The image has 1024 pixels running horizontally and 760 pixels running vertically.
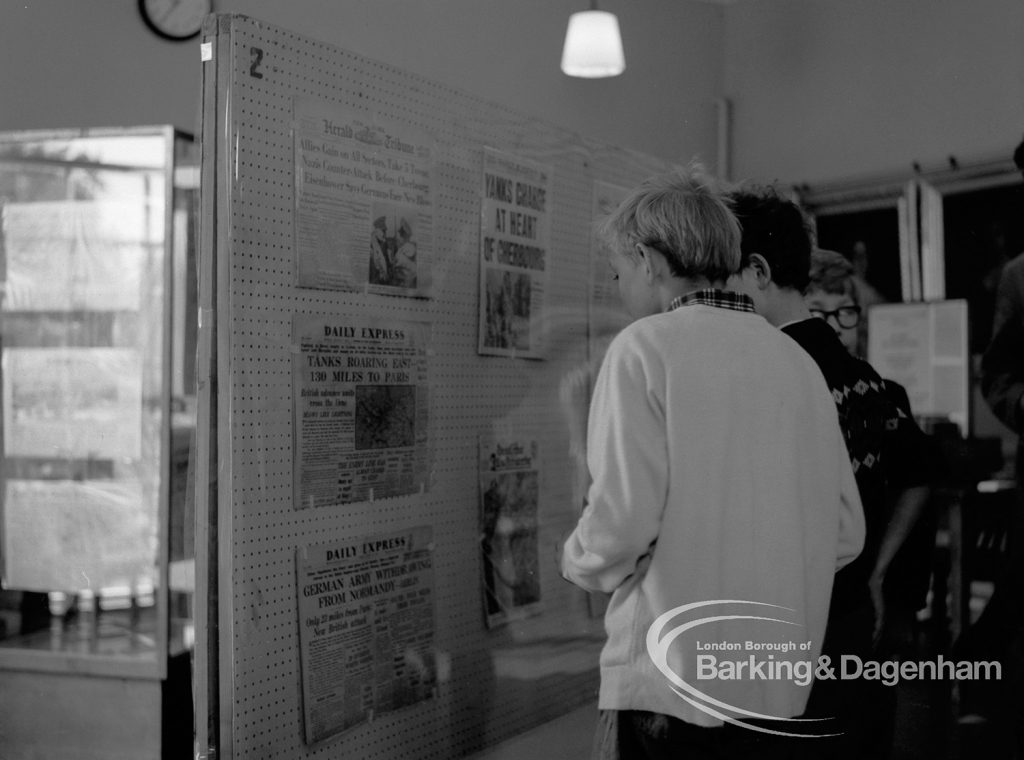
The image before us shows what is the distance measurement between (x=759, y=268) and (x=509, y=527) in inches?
39.4

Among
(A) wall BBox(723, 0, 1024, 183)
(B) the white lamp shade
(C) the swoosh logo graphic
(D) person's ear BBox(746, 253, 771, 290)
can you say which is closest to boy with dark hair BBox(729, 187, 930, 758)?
(D) person's ear BBox(746, 253, 771, 290)

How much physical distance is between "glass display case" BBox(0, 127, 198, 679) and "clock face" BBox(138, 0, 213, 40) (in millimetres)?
779

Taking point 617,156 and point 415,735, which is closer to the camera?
point 415,735

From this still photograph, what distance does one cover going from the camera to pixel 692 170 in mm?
1736

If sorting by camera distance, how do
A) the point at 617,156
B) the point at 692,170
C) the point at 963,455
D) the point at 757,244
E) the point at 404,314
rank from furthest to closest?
the point at 963,455, the point at 617,156, the point at 404,314, the point at 757,244, the point at 692,170

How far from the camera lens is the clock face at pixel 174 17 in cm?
388

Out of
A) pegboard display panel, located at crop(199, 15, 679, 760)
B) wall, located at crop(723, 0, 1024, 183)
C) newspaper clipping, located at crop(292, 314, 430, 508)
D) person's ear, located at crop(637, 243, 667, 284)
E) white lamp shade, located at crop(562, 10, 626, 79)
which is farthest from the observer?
wall, located at crop(723, 0, 1024, 183)

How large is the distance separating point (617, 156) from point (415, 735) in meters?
1.73

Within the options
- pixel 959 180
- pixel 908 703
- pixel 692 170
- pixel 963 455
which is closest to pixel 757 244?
pixel 692 170

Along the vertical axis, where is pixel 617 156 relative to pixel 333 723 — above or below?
above

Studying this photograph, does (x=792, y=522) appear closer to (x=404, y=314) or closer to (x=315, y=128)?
(x=404, y=314)

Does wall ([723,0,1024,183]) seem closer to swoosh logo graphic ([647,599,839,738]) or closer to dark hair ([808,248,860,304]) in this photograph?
dark hair ([808,248,860,304])

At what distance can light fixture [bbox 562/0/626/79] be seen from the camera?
4.17m

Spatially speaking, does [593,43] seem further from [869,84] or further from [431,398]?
[431,398]
